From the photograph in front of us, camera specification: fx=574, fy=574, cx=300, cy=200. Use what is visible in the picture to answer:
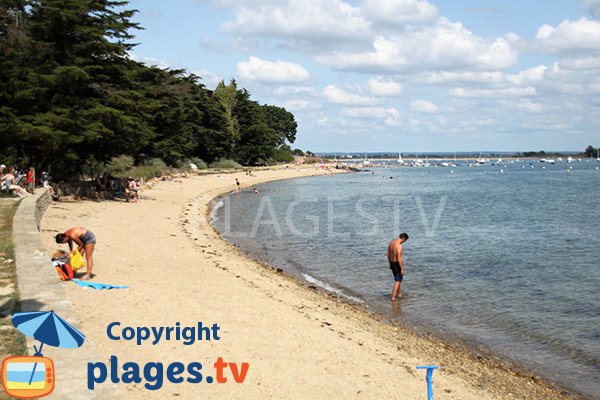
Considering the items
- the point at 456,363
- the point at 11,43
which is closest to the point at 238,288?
the point at 456,363

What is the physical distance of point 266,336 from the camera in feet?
33.1

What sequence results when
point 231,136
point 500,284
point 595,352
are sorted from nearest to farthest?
point 595,352, point 500,284, point 231,136

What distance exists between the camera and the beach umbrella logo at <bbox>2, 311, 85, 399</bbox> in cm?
547

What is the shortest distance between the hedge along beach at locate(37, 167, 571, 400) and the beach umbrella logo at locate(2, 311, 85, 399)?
1.18 meters

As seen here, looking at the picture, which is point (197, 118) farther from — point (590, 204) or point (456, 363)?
point (456, 363)

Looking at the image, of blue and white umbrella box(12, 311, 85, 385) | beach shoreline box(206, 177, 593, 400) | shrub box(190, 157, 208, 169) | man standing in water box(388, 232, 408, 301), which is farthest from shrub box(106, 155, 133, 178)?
blue and white umbrella box(12, 311, 85, 385)

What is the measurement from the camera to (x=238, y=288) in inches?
557

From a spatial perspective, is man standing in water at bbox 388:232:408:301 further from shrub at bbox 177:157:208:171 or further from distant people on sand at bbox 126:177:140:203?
shrub at bbox 177:157:208:171

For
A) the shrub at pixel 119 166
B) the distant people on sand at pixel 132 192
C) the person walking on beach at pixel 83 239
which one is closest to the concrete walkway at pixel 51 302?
the person walking on beach at pixel 83 239

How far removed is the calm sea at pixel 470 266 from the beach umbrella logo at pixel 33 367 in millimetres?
8591

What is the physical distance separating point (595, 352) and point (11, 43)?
26.2 metres

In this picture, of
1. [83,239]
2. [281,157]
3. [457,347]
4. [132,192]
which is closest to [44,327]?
[83,239]

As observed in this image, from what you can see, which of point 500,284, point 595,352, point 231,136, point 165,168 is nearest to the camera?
point 595,352

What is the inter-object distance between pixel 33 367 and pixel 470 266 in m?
18.1
